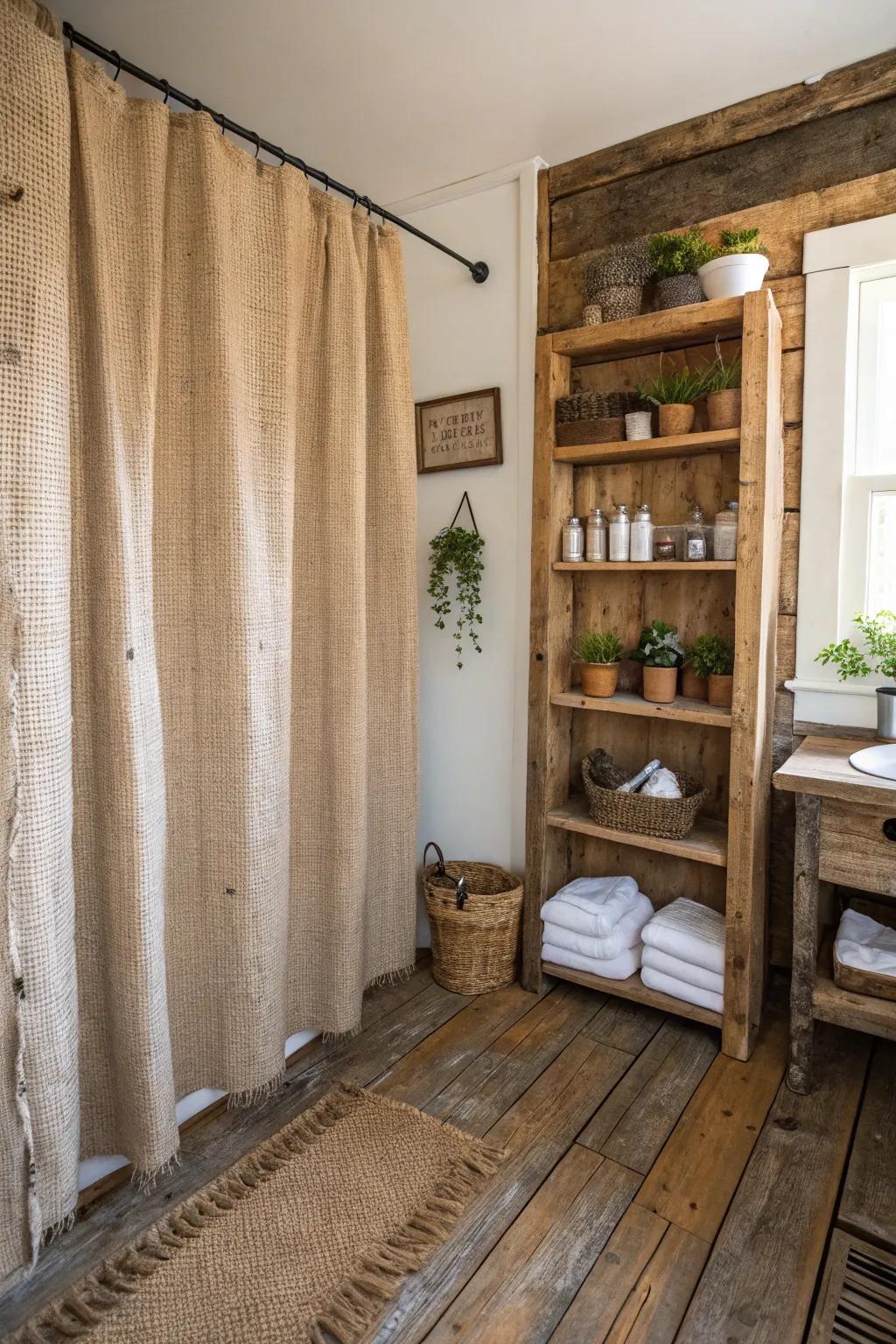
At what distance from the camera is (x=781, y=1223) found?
1479mm

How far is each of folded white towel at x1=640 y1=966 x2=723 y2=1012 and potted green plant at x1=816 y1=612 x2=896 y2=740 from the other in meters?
0.78

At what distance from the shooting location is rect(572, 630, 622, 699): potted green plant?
2.21 meters

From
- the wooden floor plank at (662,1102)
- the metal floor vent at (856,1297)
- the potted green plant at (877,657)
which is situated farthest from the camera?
the potted green plant at (877,657)

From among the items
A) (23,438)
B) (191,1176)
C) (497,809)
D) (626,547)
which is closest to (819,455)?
(626,547)

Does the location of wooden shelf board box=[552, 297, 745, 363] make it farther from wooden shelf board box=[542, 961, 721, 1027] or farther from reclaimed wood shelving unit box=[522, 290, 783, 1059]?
wooden shelf board box=[542, 961, 721, 1027]

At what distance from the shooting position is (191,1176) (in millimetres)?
1607

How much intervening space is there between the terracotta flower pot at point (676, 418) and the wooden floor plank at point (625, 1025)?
1552 mm

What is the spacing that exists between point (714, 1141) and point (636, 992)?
47cm

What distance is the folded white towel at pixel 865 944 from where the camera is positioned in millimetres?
1772

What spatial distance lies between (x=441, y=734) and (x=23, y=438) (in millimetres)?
1642

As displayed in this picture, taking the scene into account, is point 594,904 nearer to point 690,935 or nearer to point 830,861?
point 690,935

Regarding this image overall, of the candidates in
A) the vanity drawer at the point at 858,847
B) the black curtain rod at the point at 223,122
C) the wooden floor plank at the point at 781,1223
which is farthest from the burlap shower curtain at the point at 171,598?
the vanity drawer at the point at 858,847

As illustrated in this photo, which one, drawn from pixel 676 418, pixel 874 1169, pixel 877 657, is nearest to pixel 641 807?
pixel 877 657

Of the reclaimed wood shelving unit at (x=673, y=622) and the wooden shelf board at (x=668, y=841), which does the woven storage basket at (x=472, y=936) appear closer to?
A: the reclaimed wood shelving unit at (x=673, y=622)
